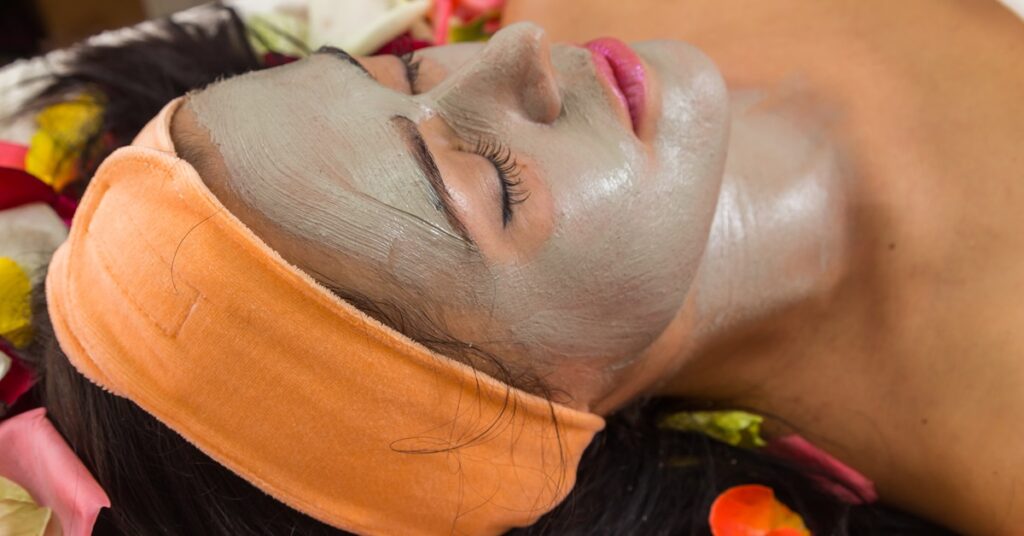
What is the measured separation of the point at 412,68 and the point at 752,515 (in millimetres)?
746

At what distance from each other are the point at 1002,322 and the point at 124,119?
137 cm

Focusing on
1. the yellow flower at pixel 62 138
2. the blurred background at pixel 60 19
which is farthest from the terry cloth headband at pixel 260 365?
the blurred background at pixel 60 19

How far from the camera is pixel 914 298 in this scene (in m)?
1.12

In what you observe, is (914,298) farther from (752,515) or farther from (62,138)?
(62,138)

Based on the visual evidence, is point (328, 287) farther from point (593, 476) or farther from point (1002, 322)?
point (1002, 322)

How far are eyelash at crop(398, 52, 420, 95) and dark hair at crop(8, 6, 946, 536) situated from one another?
306mm

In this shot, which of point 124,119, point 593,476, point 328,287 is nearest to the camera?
point 328,287

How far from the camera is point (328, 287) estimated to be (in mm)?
828

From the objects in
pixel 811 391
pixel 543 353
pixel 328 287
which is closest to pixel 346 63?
pixel 328 287

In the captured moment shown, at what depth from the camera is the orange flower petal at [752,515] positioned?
1078 millimetres

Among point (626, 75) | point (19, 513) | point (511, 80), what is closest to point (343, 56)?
point (511, 80)

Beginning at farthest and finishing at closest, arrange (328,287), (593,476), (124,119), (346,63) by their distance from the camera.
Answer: (124,119) → (593,476) → (346,63) → (328,287)

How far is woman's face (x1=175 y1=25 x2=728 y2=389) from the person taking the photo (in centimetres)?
83

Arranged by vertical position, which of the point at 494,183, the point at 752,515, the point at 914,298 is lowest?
the point at 752,515
